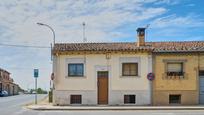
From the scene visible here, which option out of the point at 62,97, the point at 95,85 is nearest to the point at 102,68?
the point at 95,85

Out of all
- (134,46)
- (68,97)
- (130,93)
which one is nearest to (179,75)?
(130,93)

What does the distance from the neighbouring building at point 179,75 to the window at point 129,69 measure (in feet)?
5.06

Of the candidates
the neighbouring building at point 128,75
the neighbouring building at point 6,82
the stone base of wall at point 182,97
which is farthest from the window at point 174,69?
the neighbouring building at point 6,82

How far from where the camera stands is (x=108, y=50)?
32.5 metres

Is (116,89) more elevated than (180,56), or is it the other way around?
(180,56)

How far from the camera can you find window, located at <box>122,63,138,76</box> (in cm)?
3266

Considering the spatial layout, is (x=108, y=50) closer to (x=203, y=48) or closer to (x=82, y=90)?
(x=82, y=90)

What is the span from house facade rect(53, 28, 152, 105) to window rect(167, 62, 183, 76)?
154 cm

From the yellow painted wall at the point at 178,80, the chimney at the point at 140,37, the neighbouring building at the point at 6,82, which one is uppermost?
the chimney at the point at 140,37

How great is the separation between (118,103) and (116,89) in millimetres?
1139

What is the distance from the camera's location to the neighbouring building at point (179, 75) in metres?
32.0

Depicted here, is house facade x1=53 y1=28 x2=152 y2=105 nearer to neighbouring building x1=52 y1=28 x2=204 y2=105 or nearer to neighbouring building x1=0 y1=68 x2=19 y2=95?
neighbouring building x1=52 y1=28 x2=204 y2=105

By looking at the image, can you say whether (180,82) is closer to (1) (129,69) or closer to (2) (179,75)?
(2) (179,75)

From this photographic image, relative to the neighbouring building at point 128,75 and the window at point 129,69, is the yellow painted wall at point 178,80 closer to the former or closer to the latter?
the neighbouring building at point 128,75
